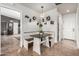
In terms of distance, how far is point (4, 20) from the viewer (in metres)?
1.16

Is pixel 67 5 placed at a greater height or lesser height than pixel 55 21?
greater

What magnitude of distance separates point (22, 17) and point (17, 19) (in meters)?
0.10

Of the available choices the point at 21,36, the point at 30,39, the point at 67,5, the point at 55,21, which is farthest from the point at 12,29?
the point at 67,5

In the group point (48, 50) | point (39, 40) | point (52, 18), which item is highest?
point (52, 18)

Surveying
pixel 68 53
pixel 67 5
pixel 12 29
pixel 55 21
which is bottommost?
pixel 68 53

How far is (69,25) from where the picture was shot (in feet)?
3.98

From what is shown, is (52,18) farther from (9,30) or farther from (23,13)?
(9,30)

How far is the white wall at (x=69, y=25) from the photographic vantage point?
1193 millimetres

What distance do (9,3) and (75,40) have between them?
1332mm

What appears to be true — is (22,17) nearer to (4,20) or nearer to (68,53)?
(4,20)

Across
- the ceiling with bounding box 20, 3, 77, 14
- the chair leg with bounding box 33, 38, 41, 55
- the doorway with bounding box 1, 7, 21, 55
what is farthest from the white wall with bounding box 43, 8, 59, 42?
the doorway with bounding box 1, 7, 21, 55

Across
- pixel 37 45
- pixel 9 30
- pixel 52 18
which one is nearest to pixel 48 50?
pixel 37 45

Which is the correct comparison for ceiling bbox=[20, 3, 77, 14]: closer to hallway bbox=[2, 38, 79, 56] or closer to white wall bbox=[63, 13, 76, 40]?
white wall bbox=[63, 13, 76, 40]

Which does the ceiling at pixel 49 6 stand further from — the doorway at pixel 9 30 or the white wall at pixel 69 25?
the doorway at pixel 9 30
